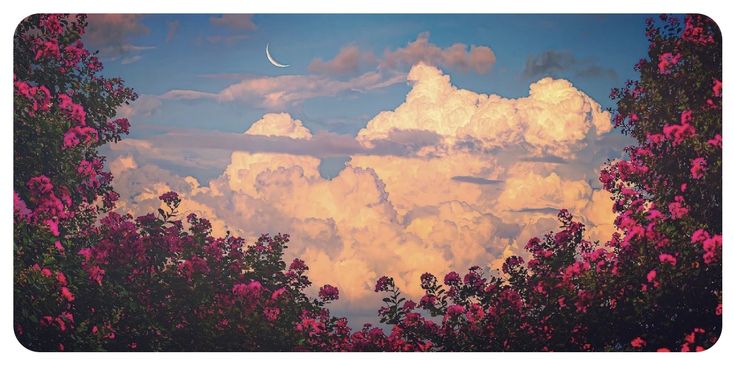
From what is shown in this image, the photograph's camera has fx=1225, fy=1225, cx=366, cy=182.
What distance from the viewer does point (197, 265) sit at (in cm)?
1124

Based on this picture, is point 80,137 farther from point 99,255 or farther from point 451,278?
point 451,278

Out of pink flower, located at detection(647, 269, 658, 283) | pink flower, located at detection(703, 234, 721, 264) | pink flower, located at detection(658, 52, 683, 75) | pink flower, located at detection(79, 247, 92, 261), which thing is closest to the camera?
pink flower, located at detection(703, 234, 721, 264)

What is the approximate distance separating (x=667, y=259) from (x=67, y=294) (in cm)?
532

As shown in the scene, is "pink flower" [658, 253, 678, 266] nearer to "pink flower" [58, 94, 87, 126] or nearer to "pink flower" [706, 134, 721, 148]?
"pink flower" [706, 134, 721, 148]

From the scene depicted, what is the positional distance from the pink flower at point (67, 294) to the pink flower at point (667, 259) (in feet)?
17.1

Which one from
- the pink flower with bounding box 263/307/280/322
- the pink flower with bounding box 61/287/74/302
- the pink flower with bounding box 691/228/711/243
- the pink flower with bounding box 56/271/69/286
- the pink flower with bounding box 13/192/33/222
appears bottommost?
the pink flower with bounding box 263/307/280/322

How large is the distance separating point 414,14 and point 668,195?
278 cm

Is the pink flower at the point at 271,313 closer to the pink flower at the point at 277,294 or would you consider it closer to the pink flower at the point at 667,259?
the pink flower at the point at 277,294

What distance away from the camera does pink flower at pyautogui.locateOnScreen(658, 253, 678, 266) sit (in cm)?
1077

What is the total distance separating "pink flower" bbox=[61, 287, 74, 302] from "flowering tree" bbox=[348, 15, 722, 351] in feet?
9.02

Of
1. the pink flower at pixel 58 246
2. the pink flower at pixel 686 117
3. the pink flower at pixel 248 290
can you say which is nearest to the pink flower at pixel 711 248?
the pink flower at pixel 686 117

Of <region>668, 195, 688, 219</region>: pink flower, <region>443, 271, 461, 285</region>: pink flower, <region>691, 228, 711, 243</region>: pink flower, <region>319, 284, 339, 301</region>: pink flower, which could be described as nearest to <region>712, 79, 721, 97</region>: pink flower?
<region>668, 195, 688, 219</region>: pink flower

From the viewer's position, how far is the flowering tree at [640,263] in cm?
1078
